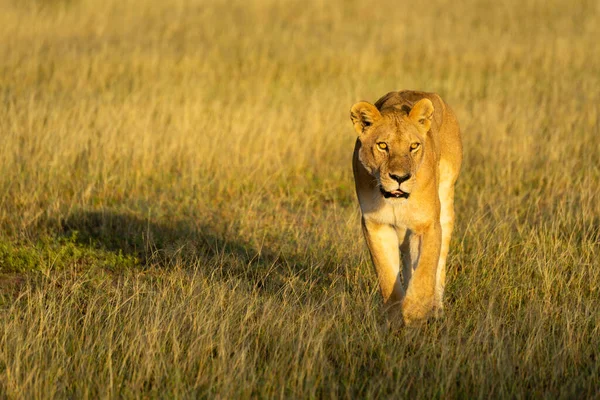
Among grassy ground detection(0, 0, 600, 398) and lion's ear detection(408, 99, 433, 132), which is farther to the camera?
lion's ear detection(408, 99, 433, 132)

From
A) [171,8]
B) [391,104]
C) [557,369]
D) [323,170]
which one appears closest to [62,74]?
[323,170]

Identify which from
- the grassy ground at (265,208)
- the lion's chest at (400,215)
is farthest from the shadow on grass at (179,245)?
the lion's chest at (400,215)

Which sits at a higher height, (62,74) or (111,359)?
(62,74)

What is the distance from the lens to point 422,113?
5.49 metres

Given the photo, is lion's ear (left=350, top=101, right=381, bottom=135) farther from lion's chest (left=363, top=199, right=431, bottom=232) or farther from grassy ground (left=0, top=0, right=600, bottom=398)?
grassy ground (left=0, top=0, right=600, bottom=398)

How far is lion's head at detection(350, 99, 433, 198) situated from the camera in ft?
16.7

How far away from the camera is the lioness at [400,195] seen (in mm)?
5215

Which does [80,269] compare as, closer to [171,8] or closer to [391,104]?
[391,104]

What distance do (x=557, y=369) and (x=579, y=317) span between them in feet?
2.65

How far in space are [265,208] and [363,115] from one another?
3164 millimetres

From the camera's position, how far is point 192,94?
12070 mm

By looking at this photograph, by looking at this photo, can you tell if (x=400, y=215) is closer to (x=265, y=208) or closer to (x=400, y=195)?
(x=400, y=195)

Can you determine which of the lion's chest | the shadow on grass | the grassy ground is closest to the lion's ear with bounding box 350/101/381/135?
the lion's chest

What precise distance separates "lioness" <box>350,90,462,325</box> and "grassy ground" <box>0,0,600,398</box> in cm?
20
